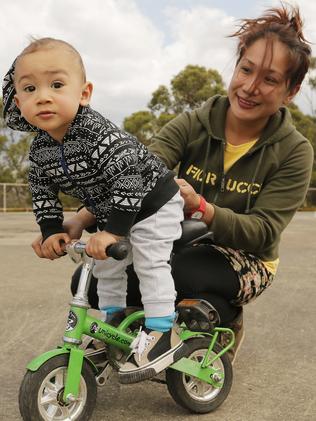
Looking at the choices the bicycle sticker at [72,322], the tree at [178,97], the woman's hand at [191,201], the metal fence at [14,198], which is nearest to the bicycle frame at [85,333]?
the bicycle sticker at [72,322]

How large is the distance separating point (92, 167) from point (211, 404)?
1.11 m

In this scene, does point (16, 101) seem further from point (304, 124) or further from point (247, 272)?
point (304, 124)

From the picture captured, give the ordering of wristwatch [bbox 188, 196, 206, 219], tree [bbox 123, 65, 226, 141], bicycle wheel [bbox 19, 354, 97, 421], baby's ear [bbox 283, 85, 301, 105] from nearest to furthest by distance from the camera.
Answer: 1. bicycle wheel [bbox 19, 354, 97, 421]
2. wristwatch [bbox 188, 196, 206, 219]
3. baby's ear [bbox 283, 85, 301, 105]
4. tree [bbox 123, 65, 226, 141]

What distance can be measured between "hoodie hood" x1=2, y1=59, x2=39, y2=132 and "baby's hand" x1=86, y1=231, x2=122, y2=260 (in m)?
0.54

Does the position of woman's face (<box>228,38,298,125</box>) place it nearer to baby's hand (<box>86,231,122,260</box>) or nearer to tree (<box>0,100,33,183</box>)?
baby's hand (<box>86,231,122,260</box>)

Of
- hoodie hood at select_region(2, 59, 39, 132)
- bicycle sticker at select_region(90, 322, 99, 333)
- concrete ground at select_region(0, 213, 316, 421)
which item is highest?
hoodie hood at select_region(2, 59, 39, 132)

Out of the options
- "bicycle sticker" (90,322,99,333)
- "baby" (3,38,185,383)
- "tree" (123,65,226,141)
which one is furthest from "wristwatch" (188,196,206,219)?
"tree" (123,65,226,141)

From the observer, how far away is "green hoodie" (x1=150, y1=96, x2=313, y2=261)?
2793 millimetres

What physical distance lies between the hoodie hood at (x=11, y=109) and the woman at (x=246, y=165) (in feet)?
2.23

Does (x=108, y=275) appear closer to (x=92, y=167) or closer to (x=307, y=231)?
(x=92, y=167)

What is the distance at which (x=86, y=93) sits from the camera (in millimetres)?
2242

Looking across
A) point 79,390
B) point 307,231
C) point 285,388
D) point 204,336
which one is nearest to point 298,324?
point 285,388

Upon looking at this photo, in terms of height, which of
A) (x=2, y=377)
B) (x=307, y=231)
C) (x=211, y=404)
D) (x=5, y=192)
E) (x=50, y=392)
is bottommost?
(x=5, y=192)

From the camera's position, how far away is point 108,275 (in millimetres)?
2631
